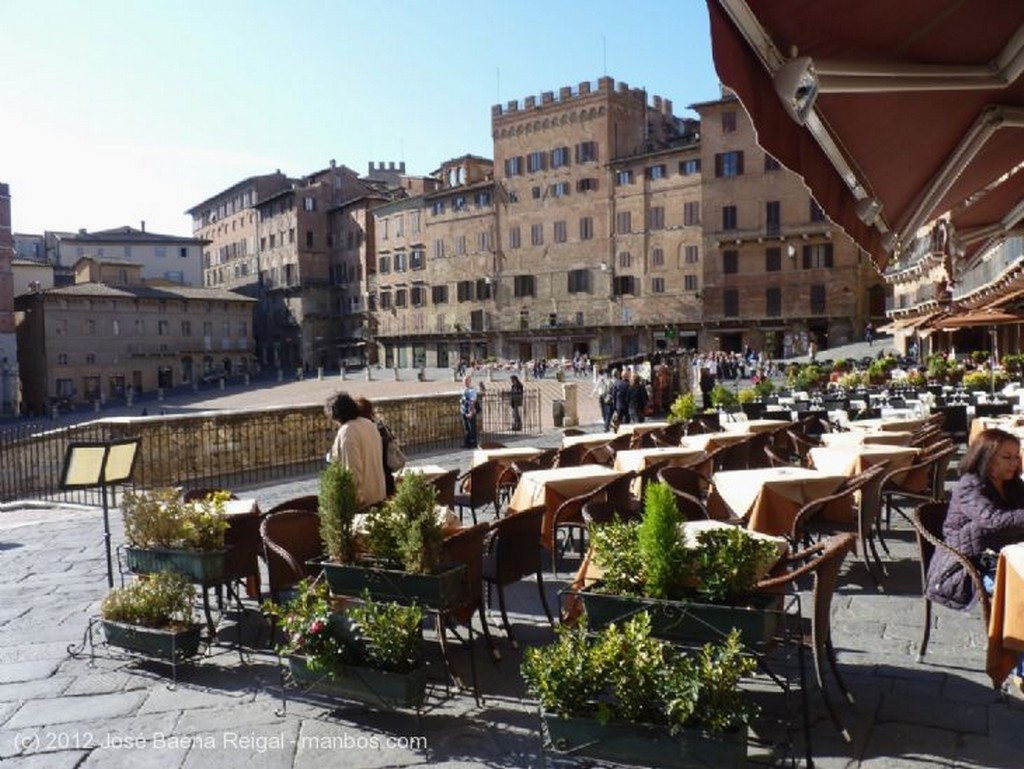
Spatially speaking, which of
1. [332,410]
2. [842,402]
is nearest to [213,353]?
[842,402]

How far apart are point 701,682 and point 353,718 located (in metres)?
1.87

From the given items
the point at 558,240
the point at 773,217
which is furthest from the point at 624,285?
the point at 773,217

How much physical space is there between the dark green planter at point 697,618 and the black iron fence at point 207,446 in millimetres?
7722

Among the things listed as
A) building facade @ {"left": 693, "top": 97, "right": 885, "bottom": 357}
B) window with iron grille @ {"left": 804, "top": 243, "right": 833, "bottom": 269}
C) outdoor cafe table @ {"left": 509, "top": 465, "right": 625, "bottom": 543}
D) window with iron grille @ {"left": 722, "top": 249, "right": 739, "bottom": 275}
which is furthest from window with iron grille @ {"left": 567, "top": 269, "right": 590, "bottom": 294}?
outdoor cafe table @ {"left": 509, "top": 465, "right": 625, "bottom": 543}

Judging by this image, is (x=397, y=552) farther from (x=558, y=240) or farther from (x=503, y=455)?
(x=558, y=240)

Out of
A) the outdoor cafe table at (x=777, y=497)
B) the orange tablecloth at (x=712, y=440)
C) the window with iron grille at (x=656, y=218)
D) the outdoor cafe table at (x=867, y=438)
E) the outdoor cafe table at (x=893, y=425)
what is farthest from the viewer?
the window with iron grille at (x=656, y=218)

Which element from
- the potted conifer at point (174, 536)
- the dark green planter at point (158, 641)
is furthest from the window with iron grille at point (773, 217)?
the dark green planter at point (158, 641)

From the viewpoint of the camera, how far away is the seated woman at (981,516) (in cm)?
442

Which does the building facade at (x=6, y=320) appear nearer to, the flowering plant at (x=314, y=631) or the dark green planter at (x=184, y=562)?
the dark green planter at (x=184, y=562)

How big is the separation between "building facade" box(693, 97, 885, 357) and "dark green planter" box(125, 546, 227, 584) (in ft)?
151

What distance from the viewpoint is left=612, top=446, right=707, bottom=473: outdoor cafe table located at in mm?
8156

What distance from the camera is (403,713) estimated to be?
4.30 meters

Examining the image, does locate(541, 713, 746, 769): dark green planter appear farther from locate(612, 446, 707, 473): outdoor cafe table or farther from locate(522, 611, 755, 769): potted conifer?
locate(612, 446, 707, 473): outdoor cafe table

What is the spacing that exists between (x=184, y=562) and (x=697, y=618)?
3.10 m
